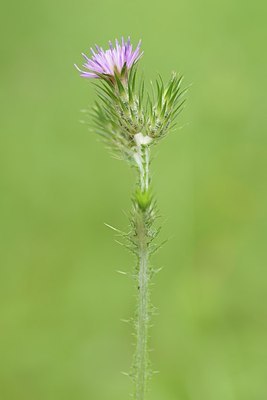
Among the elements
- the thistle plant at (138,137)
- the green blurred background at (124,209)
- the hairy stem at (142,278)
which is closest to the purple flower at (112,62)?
the thistle plant at (138,137)

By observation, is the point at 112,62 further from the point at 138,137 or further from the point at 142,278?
the point at 142,278

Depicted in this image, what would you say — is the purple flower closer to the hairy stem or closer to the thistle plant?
the thistle plant

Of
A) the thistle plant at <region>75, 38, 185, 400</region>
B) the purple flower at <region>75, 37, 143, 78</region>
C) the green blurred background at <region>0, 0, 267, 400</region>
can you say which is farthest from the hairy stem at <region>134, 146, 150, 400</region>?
the green blurred background at <region>0, 0, 267, 400</region>

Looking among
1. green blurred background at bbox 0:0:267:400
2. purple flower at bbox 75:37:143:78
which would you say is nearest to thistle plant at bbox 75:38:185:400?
purple flower at bbox 75:37:143:78

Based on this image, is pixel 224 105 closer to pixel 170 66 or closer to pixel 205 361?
pixel 170 66

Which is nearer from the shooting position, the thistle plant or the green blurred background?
the thistle plant

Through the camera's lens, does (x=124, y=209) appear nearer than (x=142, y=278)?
No

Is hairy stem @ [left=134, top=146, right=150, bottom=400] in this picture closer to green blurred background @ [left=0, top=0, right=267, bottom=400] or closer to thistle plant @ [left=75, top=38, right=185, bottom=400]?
thistle plant @ [left=75, top=38, right=185, bottom=400]

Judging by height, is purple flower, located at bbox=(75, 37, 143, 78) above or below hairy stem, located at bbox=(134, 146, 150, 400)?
above

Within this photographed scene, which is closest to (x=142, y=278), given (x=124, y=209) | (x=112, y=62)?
(x=112, y=62)
